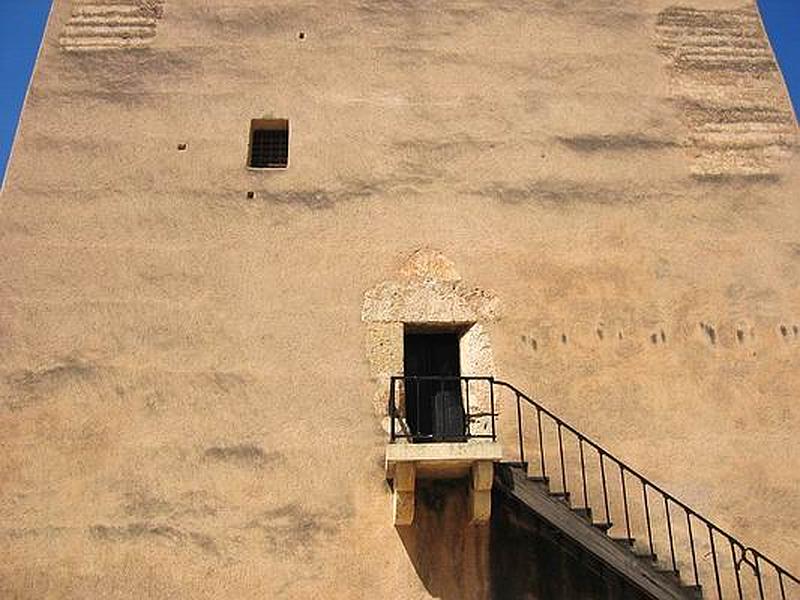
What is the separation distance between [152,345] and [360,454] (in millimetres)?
2153

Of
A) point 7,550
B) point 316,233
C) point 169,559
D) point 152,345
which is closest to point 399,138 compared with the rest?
point 316,233

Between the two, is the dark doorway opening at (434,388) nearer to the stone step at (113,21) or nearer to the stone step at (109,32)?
the stone step at (109,32)

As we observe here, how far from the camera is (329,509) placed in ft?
23.7

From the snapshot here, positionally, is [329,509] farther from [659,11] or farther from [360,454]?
[659,11]

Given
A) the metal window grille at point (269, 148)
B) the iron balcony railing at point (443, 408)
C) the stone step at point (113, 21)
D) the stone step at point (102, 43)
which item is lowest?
the iron balcony railing at point (443, 408)

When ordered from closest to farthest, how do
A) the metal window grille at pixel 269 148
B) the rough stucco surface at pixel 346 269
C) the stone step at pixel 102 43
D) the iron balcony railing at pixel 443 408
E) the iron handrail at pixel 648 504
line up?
the iron handrail at pixel 648 504 < the rough stucco surface at pixel 346 269 < the iron balcony railing at pixel 443 408 < the metal window grille at pixel 269 148 < the stone step at pixel 102 43

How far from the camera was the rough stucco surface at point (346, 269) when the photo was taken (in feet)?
23.5

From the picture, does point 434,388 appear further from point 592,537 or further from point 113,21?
point 113,21

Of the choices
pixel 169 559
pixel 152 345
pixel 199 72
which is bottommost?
pixel 169 559

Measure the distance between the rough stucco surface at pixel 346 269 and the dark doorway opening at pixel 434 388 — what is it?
40 cm

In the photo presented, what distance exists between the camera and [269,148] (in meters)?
9.00

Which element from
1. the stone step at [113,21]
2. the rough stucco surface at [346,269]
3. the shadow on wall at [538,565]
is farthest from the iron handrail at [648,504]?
the stone step at [113,21]

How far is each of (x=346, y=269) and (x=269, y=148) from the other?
5.73ft

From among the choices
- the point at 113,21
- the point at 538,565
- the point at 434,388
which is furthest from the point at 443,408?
the point at 113,21
